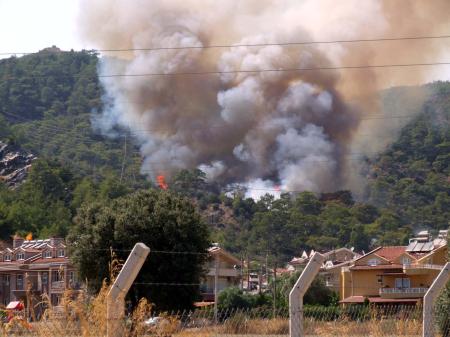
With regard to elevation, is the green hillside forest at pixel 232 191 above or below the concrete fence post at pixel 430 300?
above

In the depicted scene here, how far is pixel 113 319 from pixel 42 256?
35454 mm

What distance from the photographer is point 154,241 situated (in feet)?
111

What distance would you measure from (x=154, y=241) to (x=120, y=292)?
2625cm

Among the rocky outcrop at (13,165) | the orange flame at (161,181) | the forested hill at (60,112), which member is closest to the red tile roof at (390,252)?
the orange flame at (161,181)

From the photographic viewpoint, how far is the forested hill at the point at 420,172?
4486 inches

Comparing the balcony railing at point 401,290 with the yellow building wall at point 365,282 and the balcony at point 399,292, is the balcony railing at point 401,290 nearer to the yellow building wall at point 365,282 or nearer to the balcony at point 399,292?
the balcony at point 399,292

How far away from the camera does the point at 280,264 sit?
93688 mm

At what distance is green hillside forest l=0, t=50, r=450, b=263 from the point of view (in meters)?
98.1

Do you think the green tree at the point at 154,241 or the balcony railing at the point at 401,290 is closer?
the green tree at the point at 154,241

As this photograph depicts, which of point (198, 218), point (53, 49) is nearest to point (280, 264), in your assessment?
point (198, 218)

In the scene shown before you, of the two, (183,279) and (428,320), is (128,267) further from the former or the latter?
(183,279)

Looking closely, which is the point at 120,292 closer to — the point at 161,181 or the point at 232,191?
the point at 161,181

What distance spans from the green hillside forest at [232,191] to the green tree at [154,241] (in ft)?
123

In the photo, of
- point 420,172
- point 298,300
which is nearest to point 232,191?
point 420,172
